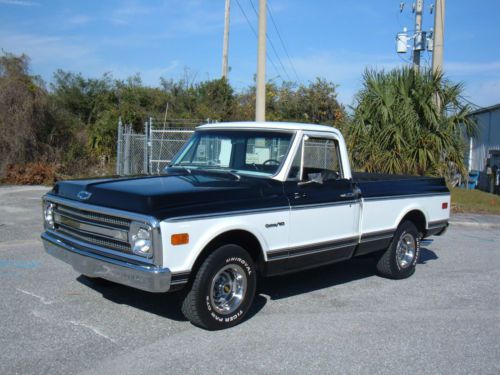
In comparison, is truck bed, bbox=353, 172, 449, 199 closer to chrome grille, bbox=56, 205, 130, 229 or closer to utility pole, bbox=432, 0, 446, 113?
chrome grille, bbox=56, 205, 130, 229

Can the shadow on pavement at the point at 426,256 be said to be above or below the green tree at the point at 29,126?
below

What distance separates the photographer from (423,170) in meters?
14.8

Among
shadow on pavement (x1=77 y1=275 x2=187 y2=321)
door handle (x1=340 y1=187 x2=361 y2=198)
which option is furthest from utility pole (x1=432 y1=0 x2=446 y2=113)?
shadow on pavement (x1=77 y1=275 x2=187 y2=321)

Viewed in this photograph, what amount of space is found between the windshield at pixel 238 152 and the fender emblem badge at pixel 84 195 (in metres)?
1.57

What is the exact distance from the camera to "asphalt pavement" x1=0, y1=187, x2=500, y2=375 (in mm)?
4480

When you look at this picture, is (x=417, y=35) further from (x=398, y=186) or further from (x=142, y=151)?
(x=398, y=186)

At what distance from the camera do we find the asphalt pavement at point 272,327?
448cm

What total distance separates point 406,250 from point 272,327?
313 cm

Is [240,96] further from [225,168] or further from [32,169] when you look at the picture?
[225,168]

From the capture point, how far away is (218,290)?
17.2 feet

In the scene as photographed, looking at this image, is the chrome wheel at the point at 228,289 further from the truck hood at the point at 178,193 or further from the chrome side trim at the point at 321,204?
the chrome side trim at the point at 321,204

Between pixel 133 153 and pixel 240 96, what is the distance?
18437 millimetres

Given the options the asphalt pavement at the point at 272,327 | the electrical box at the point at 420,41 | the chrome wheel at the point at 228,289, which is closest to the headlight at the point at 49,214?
the asphalt pavement at the point at 272,327

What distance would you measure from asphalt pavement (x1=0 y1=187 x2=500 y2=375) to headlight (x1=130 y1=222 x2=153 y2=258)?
820mm
